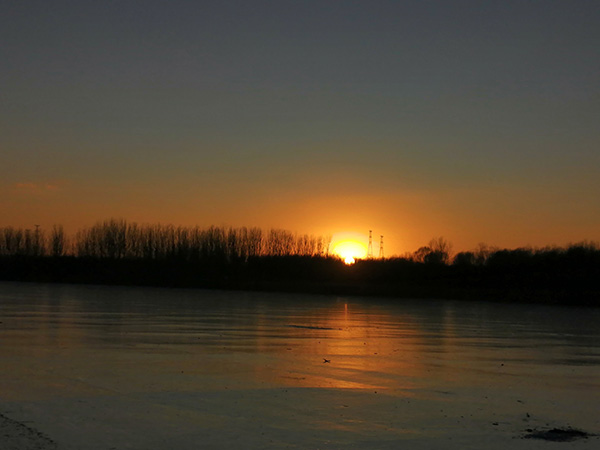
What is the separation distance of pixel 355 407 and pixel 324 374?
3139 mm

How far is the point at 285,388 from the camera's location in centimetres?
1135

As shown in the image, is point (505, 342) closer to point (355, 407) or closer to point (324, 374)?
point (324, 374)

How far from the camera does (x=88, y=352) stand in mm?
15109

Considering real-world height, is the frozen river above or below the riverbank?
below

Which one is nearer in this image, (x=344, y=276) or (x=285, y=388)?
(x=285, y=388)

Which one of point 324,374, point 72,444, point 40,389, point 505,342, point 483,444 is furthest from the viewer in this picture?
point 505,342

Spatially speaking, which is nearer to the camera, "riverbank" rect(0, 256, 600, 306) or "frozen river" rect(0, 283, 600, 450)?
"frozen river" rect(0, 283, 600, 450)

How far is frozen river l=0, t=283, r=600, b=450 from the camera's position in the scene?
810cm

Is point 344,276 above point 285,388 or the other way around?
above

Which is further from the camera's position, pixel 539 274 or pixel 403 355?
pixel 539 274

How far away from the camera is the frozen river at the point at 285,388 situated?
26.6 feet

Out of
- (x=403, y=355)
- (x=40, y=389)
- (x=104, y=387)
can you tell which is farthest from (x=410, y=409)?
(x=403, y=355)

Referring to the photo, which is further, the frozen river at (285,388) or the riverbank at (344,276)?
the riverbank at (344,276)

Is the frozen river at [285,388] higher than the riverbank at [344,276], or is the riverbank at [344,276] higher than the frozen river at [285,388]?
the riverbank at [344,276]
